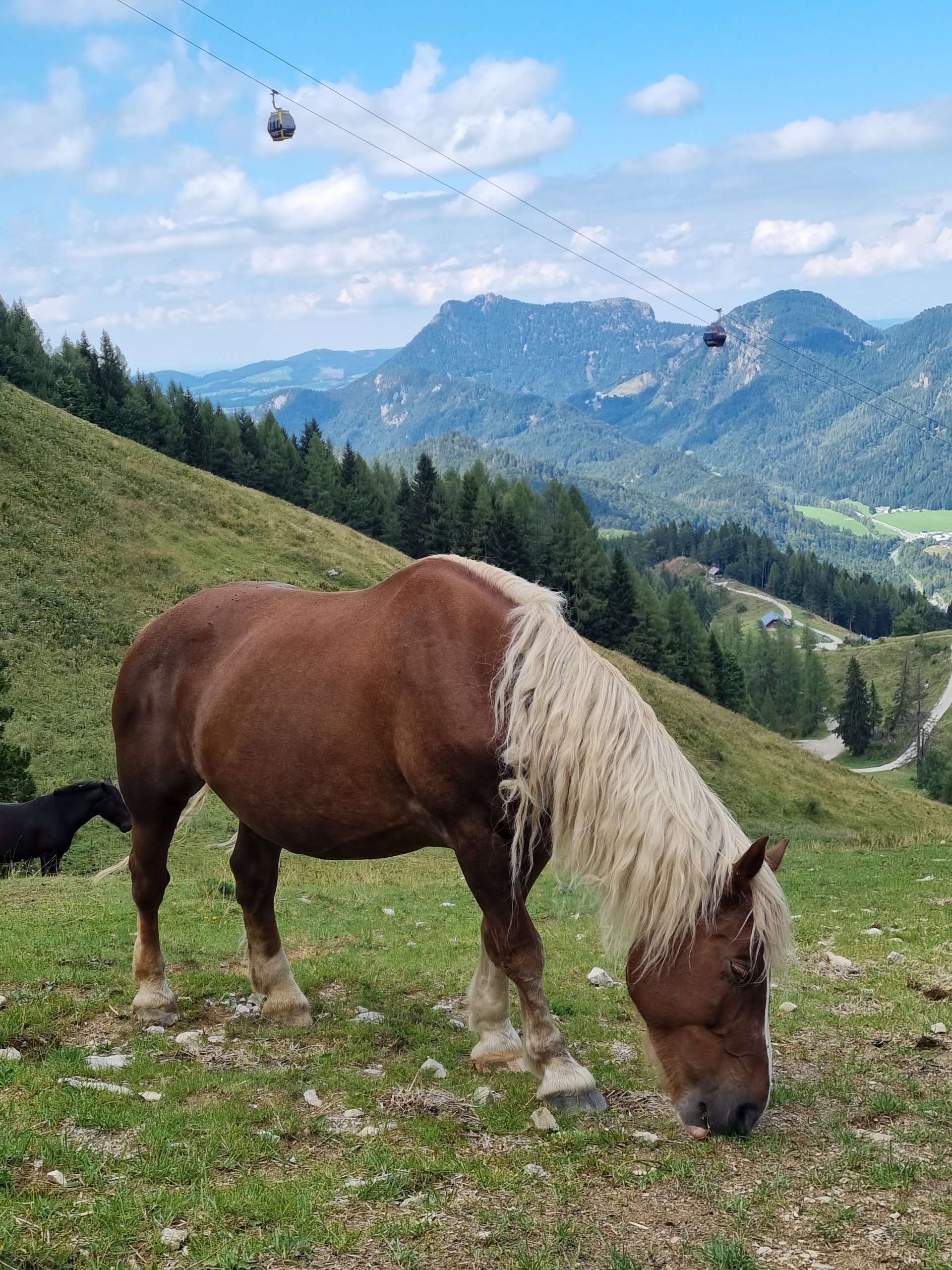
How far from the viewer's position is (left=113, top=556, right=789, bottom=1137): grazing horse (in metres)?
4.53

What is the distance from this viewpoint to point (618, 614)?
7556 cm

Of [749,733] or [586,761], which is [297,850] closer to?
[586,761]

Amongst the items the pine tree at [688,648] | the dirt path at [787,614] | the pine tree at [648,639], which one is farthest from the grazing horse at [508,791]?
the dirt path at [787,614]

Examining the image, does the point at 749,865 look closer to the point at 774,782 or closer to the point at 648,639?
the point at 774,782

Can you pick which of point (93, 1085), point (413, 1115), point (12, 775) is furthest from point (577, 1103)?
point (12, 775)

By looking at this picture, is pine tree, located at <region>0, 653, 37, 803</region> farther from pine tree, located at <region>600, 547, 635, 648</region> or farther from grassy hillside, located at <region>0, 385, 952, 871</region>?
pine tree, located at <region>600, 547, 635, 648</region>

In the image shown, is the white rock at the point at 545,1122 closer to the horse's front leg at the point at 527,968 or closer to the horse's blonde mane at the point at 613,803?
the horse's front leg at the point at 527,968

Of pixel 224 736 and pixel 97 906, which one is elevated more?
pixel 224 736

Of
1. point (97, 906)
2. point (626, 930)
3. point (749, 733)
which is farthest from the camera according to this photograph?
point (749, 733)

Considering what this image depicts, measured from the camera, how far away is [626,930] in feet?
15.5

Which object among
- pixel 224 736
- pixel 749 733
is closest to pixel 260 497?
pixel 749 733

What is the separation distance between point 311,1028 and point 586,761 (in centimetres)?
302

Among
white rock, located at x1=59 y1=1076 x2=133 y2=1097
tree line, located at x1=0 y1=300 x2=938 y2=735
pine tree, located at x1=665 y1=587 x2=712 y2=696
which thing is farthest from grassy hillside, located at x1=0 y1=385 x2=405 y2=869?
pine tree, located at x1=665 y1=587 x2=712 y2=696

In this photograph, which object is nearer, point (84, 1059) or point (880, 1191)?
point (880, 1191)
